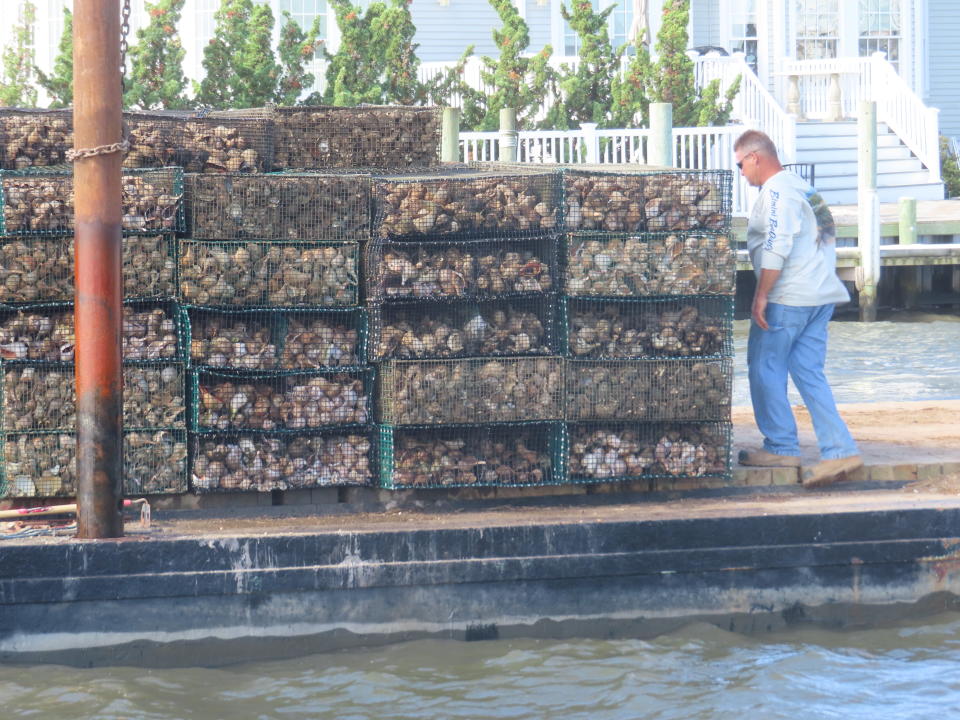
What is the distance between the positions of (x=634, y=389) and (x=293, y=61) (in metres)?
15.6

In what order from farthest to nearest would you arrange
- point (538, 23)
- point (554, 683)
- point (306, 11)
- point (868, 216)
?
point (538, 23)
point (306, 11)
point (868, 216)
point (554, 683)

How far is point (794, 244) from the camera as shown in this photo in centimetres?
778

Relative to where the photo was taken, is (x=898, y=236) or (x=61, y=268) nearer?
(x=61, y=268)

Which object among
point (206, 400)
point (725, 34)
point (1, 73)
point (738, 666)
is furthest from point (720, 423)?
point (725, 34)

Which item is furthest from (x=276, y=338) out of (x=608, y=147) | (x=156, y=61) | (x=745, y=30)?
(x=745, y=30)

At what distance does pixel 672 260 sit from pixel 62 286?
10.6 ft

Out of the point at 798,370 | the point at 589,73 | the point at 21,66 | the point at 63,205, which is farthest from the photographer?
the point at 21,66

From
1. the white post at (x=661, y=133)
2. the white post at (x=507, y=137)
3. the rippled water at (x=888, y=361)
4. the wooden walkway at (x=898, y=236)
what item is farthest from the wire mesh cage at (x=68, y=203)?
the wooden walkway at (x=898, y=236)

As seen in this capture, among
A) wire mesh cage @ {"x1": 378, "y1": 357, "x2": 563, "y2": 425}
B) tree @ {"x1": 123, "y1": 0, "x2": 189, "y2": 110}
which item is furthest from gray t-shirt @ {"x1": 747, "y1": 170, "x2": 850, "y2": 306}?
tree @ {"x1": 123, "y1": 0, "x2": 189, "y2": 110}

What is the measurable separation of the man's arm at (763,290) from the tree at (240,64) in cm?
1462

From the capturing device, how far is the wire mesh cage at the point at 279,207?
23.6 feet

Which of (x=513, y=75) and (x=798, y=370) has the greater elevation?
(x=513, y=75)

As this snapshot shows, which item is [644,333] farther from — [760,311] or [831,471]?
Answer: [831,471]

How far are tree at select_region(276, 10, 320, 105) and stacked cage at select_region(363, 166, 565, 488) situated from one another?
47.6 feet
